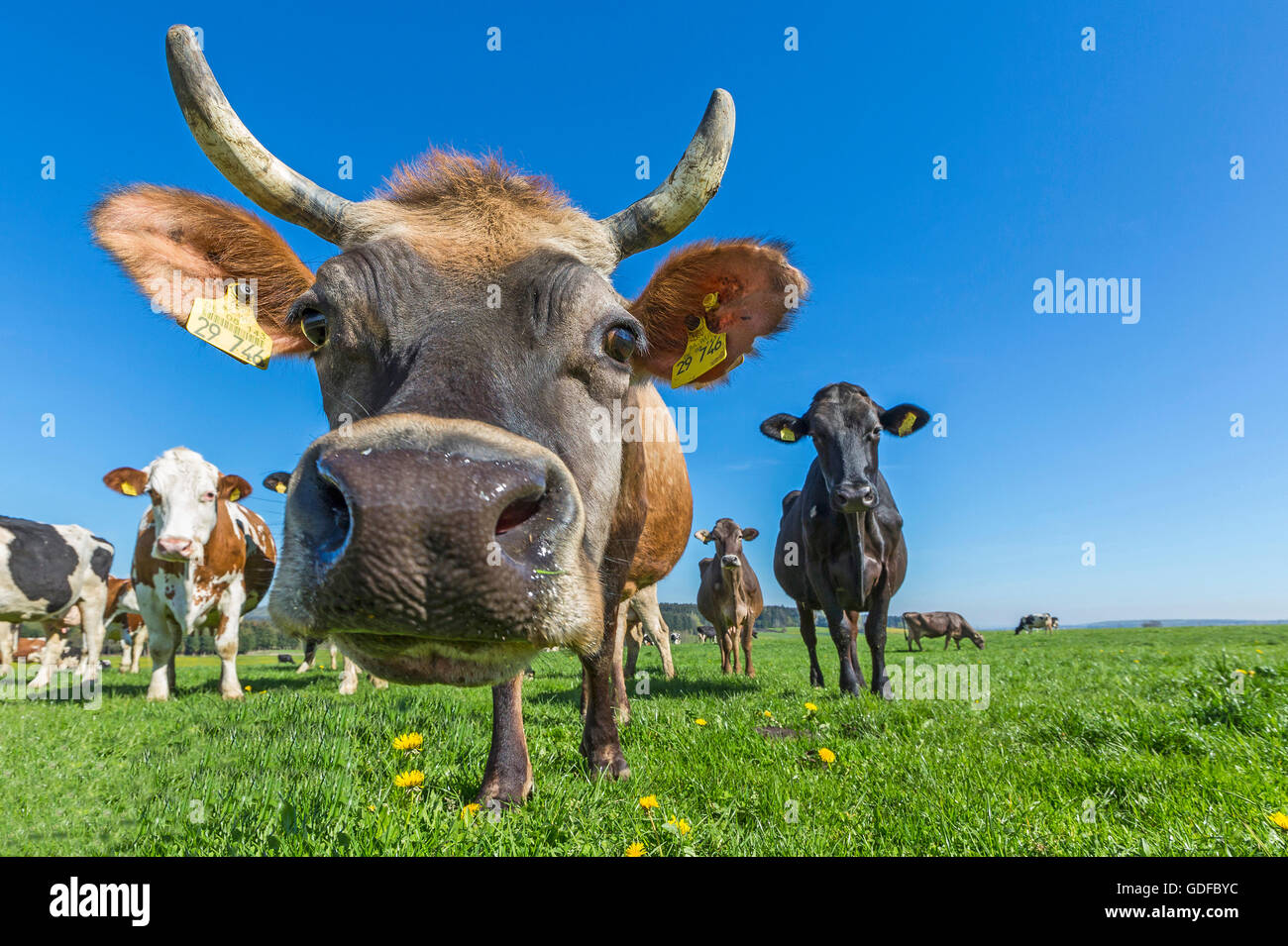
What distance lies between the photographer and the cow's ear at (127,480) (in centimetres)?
784

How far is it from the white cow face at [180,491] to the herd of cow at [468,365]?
16.7 feet

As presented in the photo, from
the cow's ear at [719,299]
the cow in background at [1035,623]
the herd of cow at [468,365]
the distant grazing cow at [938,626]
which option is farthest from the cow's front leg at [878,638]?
the cow in background at [1035,623]

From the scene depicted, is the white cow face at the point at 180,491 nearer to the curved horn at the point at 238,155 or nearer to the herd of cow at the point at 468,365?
the herd of cow at the point at 468,365

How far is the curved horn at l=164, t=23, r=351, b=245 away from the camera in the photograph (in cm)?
277

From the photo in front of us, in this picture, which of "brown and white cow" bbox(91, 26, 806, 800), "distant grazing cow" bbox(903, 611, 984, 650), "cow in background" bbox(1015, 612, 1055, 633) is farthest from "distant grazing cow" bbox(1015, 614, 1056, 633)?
"brown and white cow" bbox(91, 26, 806, 800)

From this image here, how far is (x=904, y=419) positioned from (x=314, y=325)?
652 cm

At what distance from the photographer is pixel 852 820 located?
8.31 ft

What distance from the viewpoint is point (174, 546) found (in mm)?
7137

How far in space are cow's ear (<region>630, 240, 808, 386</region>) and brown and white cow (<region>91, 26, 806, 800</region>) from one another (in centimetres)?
1

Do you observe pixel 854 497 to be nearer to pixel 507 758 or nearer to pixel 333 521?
pixel 507 758

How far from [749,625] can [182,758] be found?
1099 centimetres

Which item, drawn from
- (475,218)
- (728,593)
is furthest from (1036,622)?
(475,218)

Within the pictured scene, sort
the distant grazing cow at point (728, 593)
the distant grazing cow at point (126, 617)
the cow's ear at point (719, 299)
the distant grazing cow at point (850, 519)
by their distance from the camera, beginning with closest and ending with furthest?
the cow's ear at point (719, 299)
the distant grazing cow at point (850, 519)
the distant grazing cow at point (728, 593)
the distant grazing cow at point (126, 617)
